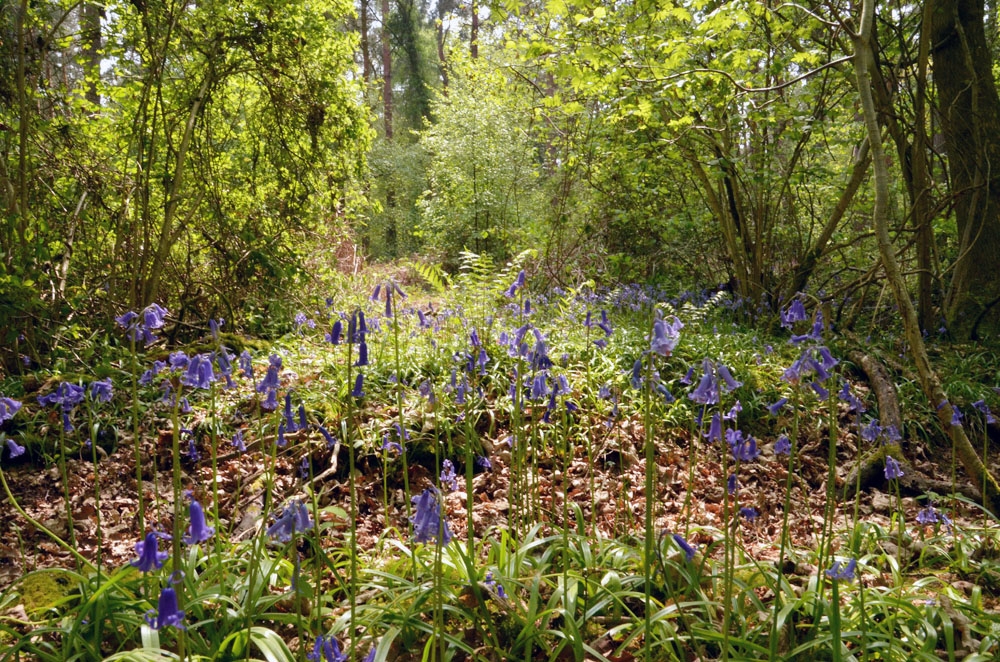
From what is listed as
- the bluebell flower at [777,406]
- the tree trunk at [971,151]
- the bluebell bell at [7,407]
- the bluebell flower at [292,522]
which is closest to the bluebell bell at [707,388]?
the bluebell flower at [777,406]

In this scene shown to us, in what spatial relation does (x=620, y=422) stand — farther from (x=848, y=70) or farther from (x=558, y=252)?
(x=558, y=252)

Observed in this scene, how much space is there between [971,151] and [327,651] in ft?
20.6

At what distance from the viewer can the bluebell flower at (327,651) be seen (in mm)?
1474

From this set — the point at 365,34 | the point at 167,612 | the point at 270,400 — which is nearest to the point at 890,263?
the point at 270,400

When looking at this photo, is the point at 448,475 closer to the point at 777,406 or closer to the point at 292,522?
the point at 292,522

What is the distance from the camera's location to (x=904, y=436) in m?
4.08

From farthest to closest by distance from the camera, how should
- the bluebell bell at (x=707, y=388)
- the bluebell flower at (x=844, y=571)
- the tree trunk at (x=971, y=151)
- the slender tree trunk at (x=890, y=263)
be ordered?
1. the tree trunk at (x=971, y=151)
2. the slender tree trunk at (x=890, y=263)
3. the bluebell flower at (x=844, y=571)
4. the bluebell bell at (x=707, y=388)

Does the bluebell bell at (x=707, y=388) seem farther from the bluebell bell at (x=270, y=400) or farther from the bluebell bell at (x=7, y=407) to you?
the bluebell bell at (x=7, y=407)

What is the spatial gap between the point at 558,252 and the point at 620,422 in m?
5.08

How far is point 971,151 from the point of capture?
5137mm

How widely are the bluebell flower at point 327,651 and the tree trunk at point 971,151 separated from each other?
5.62 metres

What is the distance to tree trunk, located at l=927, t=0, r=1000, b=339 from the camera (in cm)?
500

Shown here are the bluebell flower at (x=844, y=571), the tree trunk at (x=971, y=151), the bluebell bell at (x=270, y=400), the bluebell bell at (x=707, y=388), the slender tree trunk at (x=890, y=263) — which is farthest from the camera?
the tree trunk at (x=971, y=151)

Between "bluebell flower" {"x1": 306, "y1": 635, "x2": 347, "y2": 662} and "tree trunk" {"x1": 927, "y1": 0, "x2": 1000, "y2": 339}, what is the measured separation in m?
5.62
